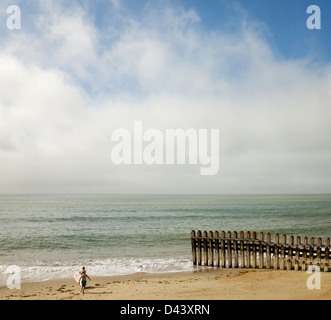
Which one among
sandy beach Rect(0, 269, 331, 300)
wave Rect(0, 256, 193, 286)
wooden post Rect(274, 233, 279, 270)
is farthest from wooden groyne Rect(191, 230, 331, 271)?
wave Rect(0, 256, 193, 286)

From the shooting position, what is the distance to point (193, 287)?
12.0 meters

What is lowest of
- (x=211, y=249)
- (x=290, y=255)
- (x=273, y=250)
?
(x=211, y=249)

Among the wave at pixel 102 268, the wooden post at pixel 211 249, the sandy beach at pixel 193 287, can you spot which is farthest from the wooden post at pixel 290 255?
the wave at pixel 102 268

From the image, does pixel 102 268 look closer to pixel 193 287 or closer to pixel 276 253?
pixel 193 287

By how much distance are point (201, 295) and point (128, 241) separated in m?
16.8

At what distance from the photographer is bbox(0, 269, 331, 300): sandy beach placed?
1048cm

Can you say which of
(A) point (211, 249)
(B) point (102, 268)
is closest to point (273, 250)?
(A) point (211, 249)

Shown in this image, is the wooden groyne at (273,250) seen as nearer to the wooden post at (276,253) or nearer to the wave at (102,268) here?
the wooden post at (276,253)

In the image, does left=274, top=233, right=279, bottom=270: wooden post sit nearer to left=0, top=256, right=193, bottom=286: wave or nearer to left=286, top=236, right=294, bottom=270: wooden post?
left=286, top=236, right=294, bottom=270: wooden post

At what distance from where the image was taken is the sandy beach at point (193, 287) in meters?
10.5

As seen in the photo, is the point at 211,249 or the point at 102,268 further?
the point at 102,268

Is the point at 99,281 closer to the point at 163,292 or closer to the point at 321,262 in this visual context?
the point at 163,292

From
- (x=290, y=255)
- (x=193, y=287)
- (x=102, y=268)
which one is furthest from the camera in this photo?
(x=102, y=268)
